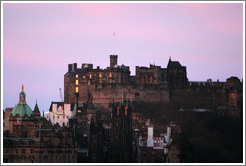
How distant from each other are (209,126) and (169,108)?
157ft

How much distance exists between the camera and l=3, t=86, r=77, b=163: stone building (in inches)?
5428

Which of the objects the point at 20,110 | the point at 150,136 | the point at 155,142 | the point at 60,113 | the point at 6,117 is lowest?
the point at 155,142

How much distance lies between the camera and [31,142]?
460ft

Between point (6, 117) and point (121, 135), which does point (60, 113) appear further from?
point (6, 117)

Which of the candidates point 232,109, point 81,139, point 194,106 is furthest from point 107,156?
point 194,106

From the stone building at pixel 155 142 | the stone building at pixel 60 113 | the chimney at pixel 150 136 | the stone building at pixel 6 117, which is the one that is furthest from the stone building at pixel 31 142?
the stone building at pixel 60 113

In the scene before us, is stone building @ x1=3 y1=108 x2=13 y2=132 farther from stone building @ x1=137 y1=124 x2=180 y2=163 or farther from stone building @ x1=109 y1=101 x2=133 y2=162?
stone building @ x1=137 y1=124 x2=180 y2=163

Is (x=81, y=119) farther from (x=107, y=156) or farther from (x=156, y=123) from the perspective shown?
(x=107, y=156)

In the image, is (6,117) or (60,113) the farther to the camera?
(60,113)

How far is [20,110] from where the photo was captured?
152 meters

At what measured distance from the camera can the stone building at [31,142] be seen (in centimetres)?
13788

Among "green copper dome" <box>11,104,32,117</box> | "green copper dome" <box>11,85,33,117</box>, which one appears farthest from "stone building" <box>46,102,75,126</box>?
"green copper dome" <box>11,104,32,117</box>

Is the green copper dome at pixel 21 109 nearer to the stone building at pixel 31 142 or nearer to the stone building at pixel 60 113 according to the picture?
the stone building at pixel 31 142

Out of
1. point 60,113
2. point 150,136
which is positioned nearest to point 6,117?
point 150,136
